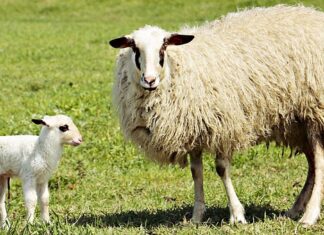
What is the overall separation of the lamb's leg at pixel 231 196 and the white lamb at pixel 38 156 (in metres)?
1.44

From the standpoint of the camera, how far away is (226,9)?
116ft

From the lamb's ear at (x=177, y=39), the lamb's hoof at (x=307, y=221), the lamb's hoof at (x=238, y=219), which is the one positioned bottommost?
the lamb's hoof at (x=307, y=221)

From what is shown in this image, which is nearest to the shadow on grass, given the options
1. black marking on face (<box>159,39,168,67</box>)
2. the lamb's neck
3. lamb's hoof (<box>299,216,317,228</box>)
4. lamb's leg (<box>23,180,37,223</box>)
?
lamb's hoof (<box>299,216,317,228</box>)

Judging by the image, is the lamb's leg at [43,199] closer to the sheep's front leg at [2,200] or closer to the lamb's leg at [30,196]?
the lamb's leg at [30,196]

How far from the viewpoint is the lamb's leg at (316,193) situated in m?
7.41

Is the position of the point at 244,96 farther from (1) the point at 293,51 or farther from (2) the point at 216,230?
(2) the point at 216,230

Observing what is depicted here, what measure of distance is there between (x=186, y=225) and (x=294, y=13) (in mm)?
2637

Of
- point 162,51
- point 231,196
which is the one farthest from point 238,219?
point 162,51

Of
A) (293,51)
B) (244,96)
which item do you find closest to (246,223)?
(244,96)

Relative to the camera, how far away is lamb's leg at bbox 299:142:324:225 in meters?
7.41

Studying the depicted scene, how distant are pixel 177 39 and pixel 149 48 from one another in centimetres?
34

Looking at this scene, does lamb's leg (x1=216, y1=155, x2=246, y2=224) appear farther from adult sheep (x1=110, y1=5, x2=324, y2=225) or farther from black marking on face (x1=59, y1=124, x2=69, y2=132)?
black marking on face (x1=59, y1=124, x2=69, y2=132)

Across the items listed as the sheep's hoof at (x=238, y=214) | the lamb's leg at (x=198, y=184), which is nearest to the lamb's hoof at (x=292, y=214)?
the sheep's hoof at (x=238, y=214)

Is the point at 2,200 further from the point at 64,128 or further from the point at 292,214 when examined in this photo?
the point at 292,214
